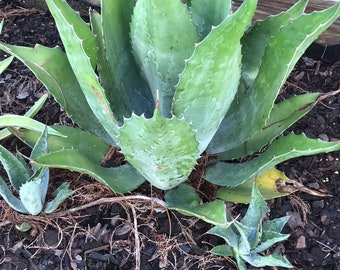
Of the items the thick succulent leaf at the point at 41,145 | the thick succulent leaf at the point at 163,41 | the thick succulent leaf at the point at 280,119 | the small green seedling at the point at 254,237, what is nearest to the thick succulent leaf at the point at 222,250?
the small green seedling at the point at 254,237

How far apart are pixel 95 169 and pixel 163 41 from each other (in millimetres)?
330

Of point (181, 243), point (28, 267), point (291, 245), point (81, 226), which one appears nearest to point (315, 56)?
point (291, 245)

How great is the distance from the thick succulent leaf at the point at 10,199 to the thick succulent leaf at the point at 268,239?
565 millimetres

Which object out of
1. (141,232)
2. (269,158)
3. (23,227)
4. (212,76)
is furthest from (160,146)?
(23,227)

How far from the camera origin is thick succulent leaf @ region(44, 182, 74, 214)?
1.33 m

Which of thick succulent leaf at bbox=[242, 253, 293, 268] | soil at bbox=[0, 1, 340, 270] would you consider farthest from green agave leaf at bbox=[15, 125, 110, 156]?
thick succulent leaf at bbox=[242, 253, 293, 268]

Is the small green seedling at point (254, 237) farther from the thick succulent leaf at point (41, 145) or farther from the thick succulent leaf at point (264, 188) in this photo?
the thick succulent leaf at point (41, 145)

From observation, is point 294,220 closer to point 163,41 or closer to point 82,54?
point 163,41

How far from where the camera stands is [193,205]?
4.34 ft

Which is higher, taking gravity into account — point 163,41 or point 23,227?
point 163,41

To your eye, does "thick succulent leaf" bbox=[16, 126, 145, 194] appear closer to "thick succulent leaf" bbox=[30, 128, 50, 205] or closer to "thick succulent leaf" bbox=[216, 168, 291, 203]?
"thick succulent leaf" bbox=[30, 128, 50, 205]

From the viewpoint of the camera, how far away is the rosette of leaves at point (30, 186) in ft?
4.21

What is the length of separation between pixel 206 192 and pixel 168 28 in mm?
493

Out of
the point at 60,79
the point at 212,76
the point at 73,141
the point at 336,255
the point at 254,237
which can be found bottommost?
the point at 336,255
